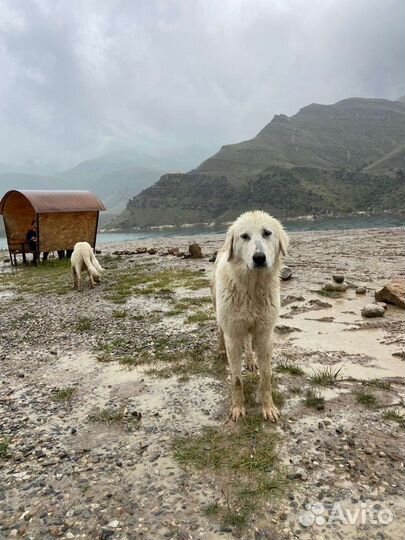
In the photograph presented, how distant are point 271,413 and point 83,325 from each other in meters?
6.79

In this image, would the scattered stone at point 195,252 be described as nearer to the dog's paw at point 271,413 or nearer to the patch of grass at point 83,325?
the patch of grass at point 83,325

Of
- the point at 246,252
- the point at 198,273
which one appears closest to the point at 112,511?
the point at 246,252

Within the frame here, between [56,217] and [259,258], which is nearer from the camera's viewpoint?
[259,258]

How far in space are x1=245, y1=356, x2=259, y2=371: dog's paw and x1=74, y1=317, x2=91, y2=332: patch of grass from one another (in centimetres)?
505

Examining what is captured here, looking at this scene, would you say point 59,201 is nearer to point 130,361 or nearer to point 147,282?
point 147,282

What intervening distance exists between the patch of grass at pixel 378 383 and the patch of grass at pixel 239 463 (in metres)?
2.07

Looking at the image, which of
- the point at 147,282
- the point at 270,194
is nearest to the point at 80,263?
the point at 147,282

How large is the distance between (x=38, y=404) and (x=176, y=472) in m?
3.08

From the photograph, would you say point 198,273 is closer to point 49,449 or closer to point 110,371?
point 110,371

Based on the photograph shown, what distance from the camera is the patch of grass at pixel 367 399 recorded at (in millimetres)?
5453

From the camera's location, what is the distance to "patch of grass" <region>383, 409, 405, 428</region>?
4.97 metres

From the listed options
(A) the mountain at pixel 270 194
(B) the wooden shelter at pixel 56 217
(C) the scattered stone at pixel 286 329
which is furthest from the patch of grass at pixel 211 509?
(A) the mountain at pixel 270 194

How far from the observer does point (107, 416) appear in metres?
5.57

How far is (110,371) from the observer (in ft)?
23.9
